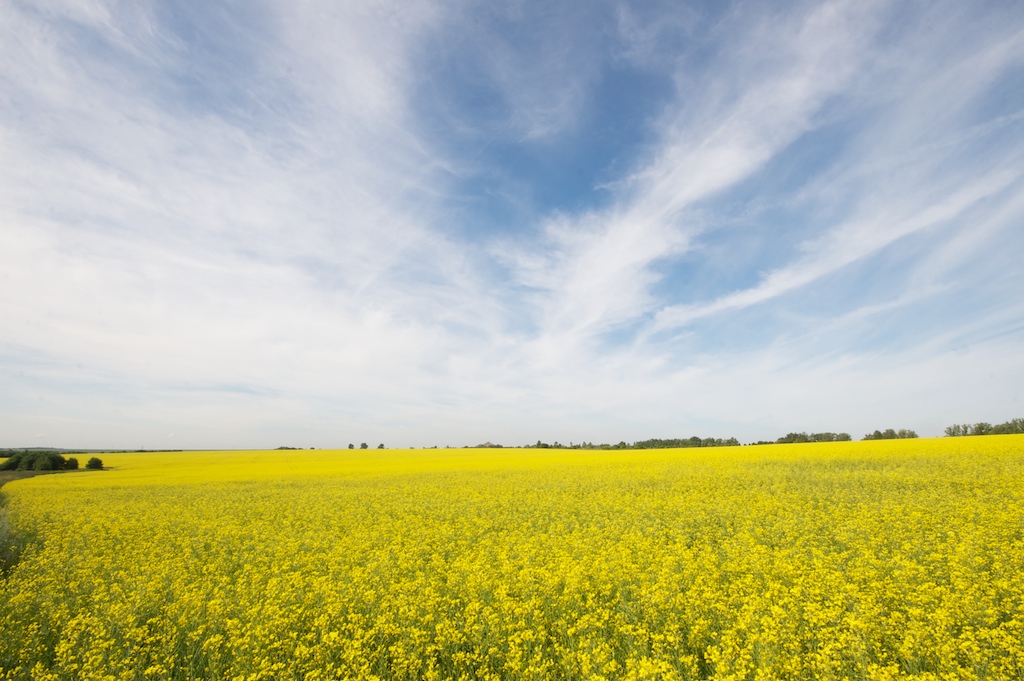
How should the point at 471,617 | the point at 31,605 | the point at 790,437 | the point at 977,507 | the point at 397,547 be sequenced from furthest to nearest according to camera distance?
1. the point at 790,437
2. the point at 977,507
3. the point at 397,547
4. the point at 31,605
5. the point at 471,617

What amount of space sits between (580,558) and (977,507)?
981 centimetres

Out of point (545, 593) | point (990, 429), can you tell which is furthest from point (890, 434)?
point (545, 593)

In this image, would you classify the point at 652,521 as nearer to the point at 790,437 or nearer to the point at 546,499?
the point at 546,499

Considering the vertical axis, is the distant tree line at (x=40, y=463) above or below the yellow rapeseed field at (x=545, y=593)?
above

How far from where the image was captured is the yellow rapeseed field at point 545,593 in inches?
189

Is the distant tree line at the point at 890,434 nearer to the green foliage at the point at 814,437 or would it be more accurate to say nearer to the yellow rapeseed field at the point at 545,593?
the green foliage at the point at 814,437

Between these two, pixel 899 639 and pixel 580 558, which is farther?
pixel 580 558

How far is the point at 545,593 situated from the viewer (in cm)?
655

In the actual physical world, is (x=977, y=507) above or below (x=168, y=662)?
above

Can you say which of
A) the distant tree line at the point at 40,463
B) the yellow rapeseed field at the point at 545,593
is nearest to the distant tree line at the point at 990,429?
the yellow rapeseed field at the point at 545,593

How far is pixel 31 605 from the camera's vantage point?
7.05 metres

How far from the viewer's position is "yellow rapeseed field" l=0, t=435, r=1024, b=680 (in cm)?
480

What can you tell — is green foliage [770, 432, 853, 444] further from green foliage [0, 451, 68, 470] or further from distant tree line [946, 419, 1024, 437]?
green foliage [0, 451, 68, 470]

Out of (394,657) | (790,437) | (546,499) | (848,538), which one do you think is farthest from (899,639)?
(790,437)
